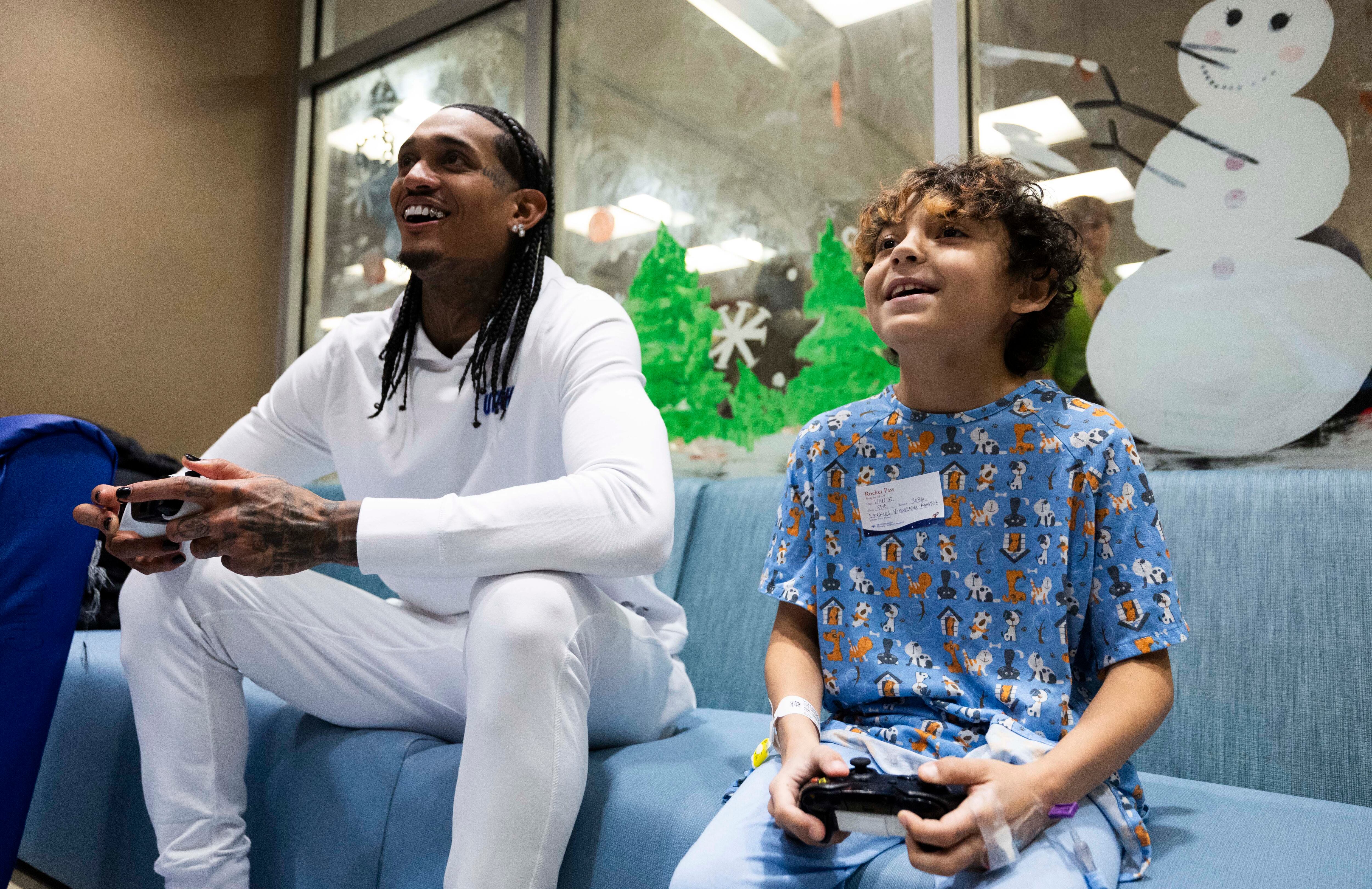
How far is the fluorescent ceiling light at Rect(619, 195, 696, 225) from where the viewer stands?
9.04ft

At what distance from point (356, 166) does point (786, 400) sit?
2388 millimetres

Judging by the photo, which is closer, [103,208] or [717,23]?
[717,23]

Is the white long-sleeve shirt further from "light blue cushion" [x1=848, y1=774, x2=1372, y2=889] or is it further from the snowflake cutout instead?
the snowflake cutout

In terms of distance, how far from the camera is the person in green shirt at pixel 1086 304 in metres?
1.97

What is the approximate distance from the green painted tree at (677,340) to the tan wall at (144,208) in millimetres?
2070

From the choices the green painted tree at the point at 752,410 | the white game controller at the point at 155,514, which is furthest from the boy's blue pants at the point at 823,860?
the green painted tree at the point at 752,410

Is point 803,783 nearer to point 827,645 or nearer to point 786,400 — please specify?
point 827,645

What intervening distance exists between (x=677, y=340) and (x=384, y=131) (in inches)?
73.0

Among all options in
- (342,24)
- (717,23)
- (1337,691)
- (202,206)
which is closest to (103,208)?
(202,206)

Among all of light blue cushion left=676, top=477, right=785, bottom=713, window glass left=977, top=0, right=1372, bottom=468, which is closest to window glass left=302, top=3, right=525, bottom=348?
light blue cushion left=676, top=477, right=785, bottom=713

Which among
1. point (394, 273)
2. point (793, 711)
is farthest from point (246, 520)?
point (394, 273)

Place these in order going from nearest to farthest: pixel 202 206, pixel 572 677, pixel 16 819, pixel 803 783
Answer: pixel 803 783 → pixel 572 677 → pixel 16 819 → pixel 202 206

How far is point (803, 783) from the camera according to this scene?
0.95 m

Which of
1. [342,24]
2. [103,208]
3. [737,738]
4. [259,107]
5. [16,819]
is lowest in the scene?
[16,819]
